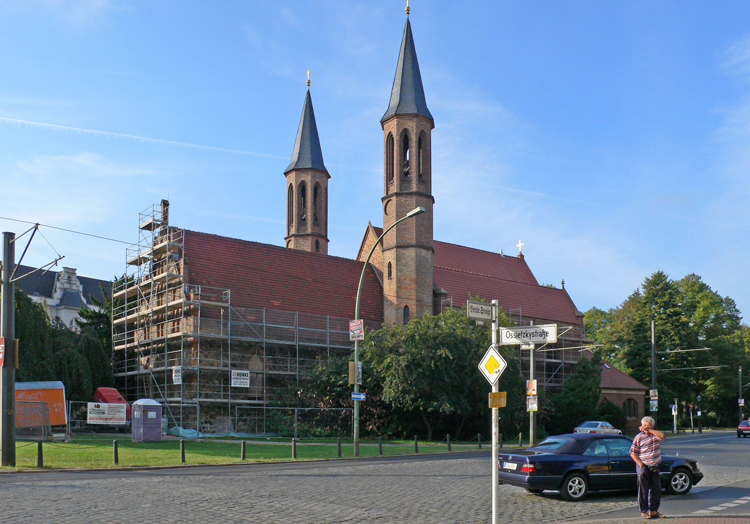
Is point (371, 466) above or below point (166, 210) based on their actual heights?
below

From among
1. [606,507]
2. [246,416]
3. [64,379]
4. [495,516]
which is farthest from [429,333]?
[495,516]

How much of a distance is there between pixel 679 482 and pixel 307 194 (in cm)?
4347

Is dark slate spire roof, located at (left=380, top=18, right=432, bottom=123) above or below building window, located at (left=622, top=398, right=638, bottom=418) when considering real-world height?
above

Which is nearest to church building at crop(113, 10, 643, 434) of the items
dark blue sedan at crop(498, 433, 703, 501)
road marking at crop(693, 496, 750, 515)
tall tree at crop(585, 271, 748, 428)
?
tall tree at crop(585, 271, 748, 428)

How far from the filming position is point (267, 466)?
2017 centimetres

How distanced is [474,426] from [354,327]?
18172 mm

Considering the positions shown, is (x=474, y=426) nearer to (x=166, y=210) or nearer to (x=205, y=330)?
(x=205, y=330)

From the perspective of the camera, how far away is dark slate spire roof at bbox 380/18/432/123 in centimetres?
4772

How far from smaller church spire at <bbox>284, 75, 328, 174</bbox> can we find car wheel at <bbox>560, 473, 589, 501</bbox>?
4390cm

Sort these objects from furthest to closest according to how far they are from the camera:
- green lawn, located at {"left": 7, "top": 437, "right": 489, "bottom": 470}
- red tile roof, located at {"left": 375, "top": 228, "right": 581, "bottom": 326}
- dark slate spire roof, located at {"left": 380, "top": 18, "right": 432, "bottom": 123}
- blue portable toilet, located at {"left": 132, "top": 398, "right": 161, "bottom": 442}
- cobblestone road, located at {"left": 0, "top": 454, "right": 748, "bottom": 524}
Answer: red tile roof, located at {"left": 375, "top": 228, "right": 581, "bottom": 326} → dark slate spire roof, located at {"left": 380, "top": 18, "right": 432, "bottom": 123} → blue portable toilet, located at {"left": 132, "top": 398, "right": 161, "bottom": 442} → green lawn, located at {"left": 7, "top": 437, "right": 489, "bottom": 470} → cobblestone road, located at {"left": 0, "top": 454, "right": 748, "bottom": 524}

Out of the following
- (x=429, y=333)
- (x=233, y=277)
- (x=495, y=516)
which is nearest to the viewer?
(x=495, y=516)

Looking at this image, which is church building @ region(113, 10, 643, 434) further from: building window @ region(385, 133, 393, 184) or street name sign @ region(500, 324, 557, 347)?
street name sign @ region(500, 324, 557, 347)

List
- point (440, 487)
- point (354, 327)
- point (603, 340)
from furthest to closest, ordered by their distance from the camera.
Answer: point (603, 340) < point (354, 327) < point (440, 487)

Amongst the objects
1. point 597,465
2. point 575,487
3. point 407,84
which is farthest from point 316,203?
point 575,487
